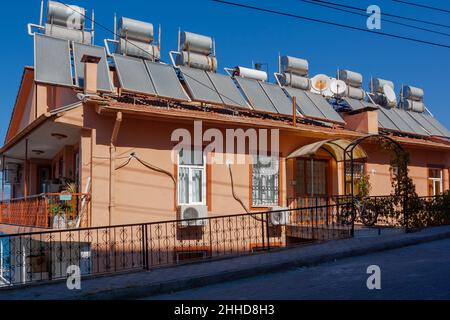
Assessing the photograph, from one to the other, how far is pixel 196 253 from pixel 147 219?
1706 millimetres

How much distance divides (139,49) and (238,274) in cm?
876

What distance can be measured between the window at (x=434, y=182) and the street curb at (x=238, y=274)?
7.96 m

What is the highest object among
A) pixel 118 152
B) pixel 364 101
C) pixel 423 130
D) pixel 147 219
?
pixel 364 101

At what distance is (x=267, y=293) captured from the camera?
701 cm

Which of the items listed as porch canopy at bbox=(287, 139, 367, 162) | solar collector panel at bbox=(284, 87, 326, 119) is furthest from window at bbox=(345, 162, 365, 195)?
solar collector panel at bbox=(284, 87, 326, 119)

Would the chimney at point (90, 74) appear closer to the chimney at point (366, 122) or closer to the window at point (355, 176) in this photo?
the window at point (355, 176)

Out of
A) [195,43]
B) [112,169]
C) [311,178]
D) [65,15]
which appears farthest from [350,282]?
[65,15]

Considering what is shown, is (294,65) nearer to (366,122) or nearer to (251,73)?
(251,73)

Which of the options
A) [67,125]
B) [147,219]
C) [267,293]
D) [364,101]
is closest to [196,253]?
[147,219]

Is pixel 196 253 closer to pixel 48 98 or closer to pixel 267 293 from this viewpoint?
pixel 267 293

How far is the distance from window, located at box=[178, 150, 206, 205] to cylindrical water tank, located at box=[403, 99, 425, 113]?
42.1 ft

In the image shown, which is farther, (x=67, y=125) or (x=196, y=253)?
(x=196, y=253)

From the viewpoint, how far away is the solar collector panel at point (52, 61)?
1121 cm

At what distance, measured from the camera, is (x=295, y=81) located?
17812mm
